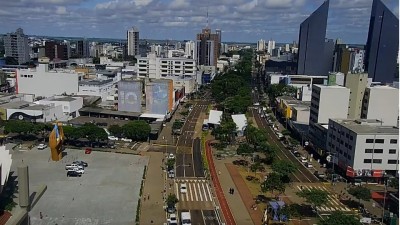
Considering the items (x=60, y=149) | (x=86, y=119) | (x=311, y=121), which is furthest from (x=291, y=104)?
(x=60, y=149)

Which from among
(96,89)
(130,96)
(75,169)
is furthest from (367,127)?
(96,89)

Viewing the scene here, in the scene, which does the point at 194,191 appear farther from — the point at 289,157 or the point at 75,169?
the point at 289,157

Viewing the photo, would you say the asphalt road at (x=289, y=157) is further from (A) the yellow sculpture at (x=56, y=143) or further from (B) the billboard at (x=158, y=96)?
(A) the yellow sculpture at (x=56, y=143)

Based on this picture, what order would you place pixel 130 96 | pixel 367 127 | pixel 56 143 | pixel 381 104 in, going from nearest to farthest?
pixel 367 127 < pixel 56 143 < pixel 381 104 < pixel 130 96

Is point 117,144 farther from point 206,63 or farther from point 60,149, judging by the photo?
point 206,63

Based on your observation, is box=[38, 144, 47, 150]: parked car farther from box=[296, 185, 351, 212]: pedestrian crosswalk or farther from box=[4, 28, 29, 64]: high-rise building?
box=[4, 28, 29, 64]: high-rise building

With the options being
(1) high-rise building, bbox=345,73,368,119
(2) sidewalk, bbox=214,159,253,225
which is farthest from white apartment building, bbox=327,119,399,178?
(1) high-rise building, bbox=345,73,368,119
